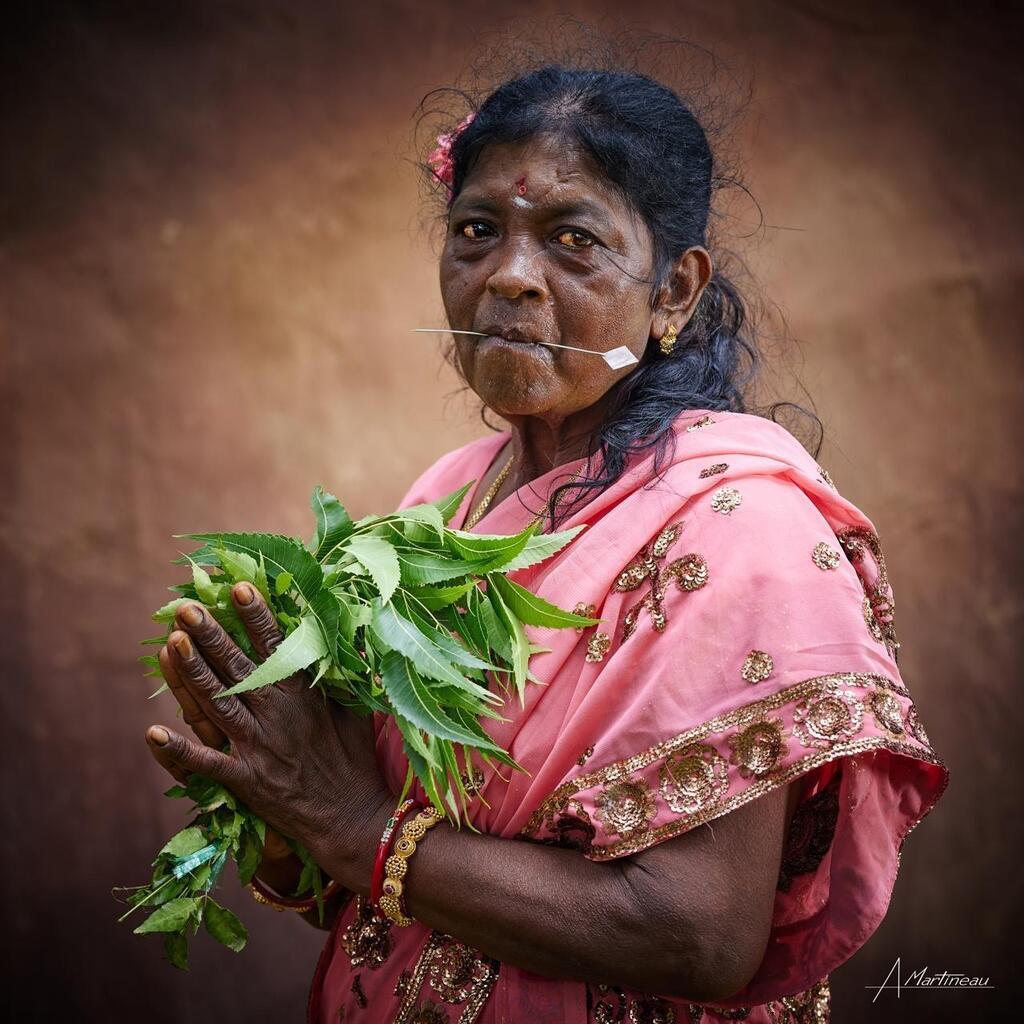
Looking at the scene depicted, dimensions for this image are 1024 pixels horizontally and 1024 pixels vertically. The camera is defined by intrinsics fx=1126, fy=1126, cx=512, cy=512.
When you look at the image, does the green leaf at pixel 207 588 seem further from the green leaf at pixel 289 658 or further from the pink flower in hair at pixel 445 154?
the pink flower in hair at pixel 445 154

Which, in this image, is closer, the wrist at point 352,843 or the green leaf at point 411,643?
the green leaf at point 411,643

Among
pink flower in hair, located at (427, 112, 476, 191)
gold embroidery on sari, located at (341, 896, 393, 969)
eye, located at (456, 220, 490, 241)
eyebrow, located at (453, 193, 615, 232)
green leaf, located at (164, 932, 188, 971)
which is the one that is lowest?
gold embroidery on sari, located at (341, 896, 393, 969)

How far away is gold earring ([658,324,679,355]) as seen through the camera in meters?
2.28

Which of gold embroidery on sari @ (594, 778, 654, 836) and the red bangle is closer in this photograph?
gold embroidery on sari @ (594, 778, 654, 836)

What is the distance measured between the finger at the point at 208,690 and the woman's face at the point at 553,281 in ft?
2.45

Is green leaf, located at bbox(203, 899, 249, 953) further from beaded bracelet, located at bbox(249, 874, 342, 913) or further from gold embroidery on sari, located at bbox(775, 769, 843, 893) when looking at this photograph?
gold embroidery on sari, located at bbox(775, 769, 843, 893)

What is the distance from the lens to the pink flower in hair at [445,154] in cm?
239

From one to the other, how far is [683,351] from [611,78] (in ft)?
1.83

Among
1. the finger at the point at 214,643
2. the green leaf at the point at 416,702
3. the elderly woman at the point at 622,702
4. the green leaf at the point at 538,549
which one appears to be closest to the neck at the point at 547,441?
the elderly woman at the point at 622,702

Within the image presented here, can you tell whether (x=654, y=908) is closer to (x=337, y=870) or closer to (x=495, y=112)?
(x=337, y=870)

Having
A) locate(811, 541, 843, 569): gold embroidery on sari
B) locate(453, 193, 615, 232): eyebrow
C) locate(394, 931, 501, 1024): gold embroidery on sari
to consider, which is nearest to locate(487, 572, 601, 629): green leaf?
locate(811, 541, 843, 569): gold embroidery on sari

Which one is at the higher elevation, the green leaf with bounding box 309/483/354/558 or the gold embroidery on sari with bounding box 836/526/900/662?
the green leaf with bounding box 309/483/354/558

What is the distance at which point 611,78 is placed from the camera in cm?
223

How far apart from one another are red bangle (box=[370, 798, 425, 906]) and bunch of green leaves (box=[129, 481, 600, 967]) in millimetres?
32
